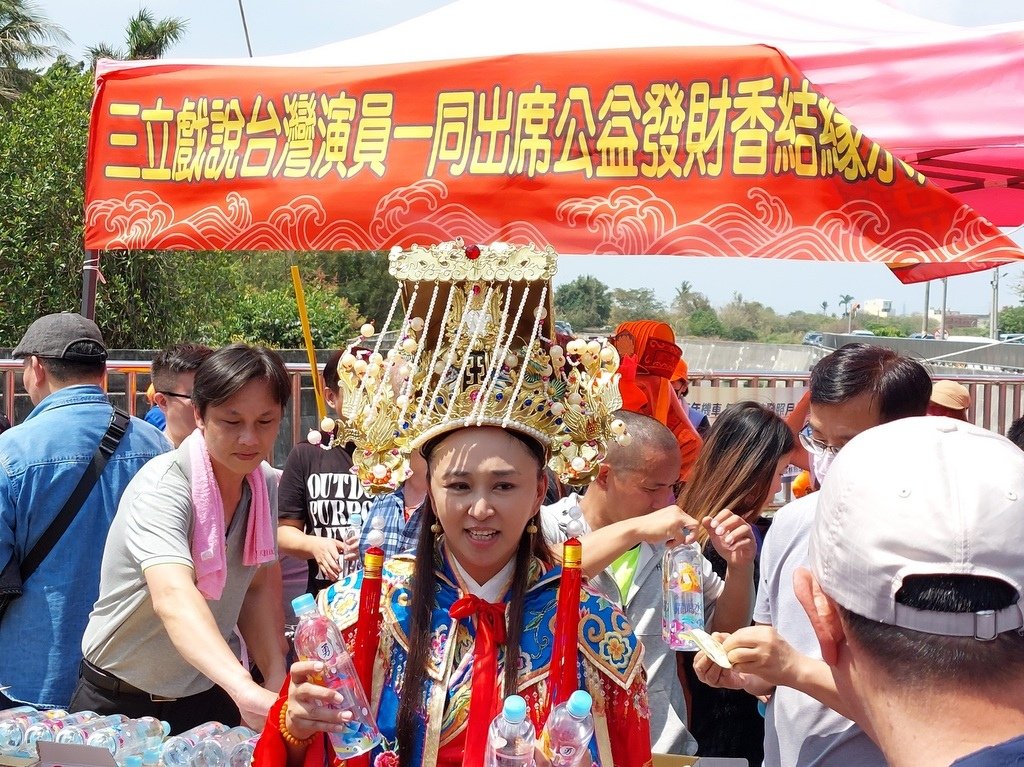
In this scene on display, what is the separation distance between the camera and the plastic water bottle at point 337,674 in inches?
74.5

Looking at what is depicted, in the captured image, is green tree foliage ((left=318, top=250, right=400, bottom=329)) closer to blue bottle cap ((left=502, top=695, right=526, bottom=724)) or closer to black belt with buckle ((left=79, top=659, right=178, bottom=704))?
black belt with buckle ((left=79, top=659, right=178, bottom=704))

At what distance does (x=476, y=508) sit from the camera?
2068mm

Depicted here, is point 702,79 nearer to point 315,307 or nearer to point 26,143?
point 26,143

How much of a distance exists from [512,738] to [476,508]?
447 mm

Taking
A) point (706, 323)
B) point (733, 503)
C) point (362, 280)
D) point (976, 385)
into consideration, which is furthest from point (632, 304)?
point (733, 503)

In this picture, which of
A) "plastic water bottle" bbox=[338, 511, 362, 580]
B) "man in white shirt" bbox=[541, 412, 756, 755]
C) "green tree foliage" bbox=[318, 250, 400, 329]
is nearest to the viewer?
"man in white shirt" bbox=[541, 412, 756, 755]

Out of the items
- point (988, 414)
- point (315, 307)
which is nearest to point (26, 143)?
point (315, 307)

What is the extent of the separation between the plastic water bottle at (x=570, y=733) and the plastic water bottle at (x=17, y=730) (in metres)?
1.58

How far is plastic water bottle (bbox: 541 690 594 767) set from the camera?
185 cm

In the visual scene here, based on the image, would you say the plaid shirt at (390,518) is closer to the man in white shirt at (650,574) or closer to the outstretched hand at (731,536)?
the man in white shirt at (650,574)

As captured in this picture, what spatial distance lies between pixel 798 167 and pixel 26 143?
55.4ft

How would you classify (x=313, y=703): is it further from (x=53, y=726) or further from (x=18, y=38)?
(x=18, y=38)

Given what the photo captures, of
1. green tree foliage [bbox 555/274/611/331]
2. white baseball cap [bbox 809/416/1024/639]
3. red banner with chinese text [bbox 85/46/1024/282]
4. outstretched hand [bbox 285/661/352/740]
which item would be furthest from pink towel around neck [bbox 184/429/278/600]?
green tree foliage [bbox 555/274/611/331]

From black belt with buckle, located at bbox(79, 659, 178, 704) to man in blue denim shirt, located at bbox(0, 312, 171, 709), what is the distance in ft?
1.23
